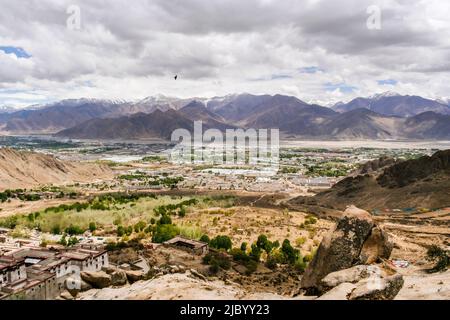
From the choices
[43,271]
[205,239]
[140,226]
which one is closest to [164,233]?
[205,239]

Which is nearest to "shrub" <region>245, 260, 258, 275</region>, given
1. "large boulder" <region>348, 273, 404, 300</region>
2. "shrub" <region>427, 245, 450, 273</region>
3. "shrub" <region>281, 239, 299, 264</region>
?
"shrub" <region>281, 239, 299, 264</region>

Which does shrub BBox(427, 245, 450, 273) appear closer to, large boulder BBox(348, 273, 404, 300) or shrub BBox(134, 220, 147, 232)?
large boulder BBox(348, 273, 404, 300)

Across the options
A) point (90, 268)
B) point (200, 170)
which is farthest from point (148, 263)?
point (200, 170)

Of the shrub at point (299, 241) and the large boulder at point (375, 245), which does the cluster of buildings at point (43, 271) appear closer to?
the large boulder at point (375, 245)

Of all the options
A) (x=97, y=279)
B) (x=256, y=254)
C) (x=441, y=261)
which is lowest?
(x=256, y=254)

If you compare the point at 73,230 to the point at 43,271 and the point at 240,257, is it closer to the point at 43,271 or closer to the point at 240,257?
the point at 43,271

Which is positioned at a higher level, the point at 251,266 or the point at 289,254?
the point at 251,266

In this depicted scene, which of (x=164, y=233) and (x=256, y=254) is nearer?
(x=256, y=254)

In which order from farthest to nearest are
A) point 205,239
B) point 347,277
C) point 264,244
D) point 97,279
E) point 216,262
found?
point 205,239, point 264,244, point 216,262, point 97,279, point 347,277
